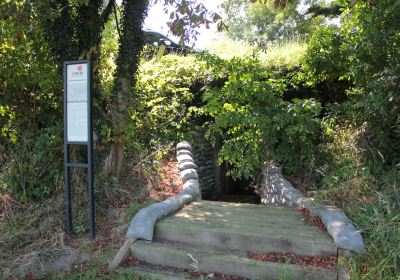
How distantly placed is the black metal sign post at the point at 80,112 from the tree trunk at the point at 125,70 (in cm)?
99

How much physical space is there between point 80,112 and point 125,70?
119 cm

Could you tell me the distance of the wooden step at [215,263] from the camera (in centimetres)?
328

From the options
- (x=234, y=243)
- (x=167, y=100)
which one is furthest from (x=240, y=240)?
(x=167, y=100)

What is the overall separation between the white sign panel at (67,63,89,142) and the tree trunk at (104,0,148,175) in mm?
981

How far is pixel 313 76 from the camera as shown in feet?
21.9

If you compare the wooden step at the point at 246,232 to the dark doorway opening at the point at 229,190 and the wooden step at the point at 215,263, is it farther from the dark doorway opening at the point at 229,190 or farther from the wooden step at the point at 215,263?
the dark doorway opening at the point at 229,190

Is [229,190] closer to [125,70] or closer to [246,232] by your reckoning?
[125,70]

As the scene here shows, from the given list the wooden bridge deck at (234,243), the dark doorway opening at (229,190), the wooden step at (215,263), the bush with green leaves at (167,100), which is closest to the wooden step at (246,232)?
the wooden bridge deck at (234,243)

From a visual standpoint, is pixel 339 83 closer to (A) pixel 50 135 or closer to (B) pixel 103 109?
(B) pixel 103 109

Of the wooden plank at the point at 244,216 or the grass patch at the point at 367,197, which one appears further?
the wooden plank at the point at 244,216

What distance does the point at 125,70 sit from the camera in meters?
5.30

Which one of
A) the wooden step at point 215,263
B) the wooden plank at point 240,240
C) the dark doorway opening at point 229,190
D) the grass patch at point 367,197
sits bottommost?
the dark doorway opening at point 229,190

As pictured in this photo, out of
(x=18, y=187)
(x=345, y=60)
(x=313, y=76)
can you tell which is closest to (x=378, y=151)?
(x=345, y=60)

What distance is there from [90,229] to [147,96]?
349 cm
